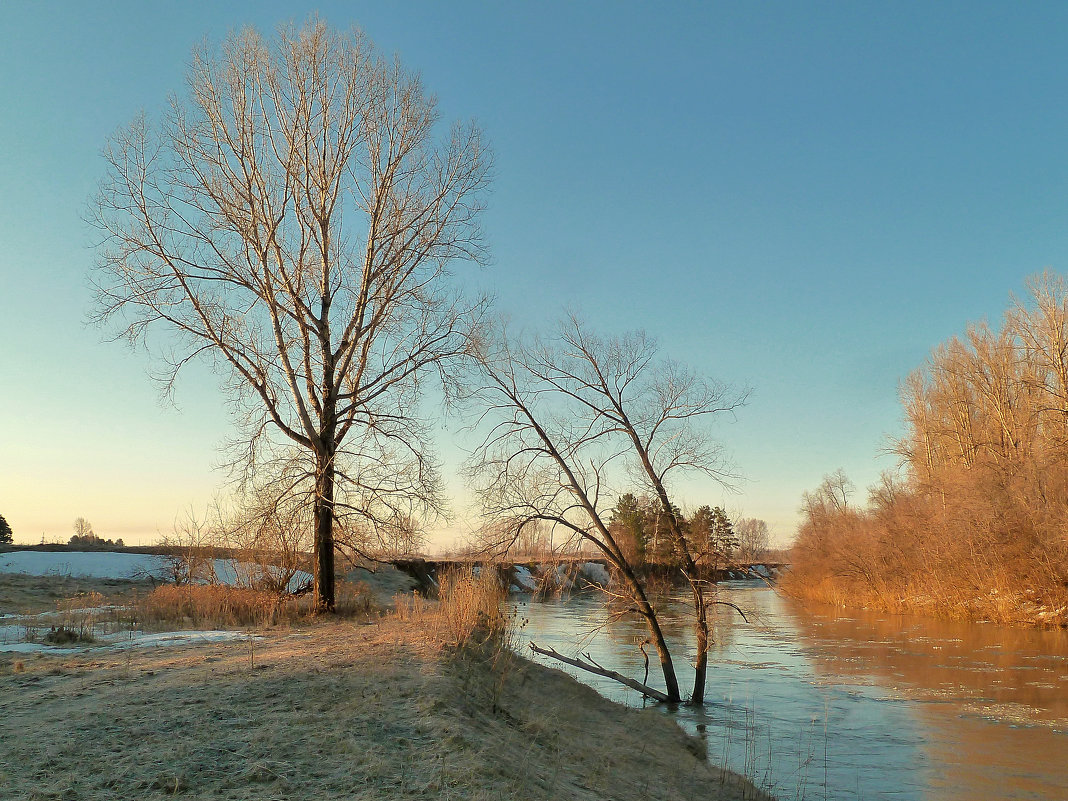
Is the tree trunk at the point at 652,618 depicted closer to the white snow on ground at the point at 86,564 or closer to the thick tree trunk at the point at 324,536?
the thick tree trunk at the point at 324,536

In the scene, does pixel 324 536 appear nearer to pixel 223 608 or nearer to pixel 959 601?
pixel 223 608

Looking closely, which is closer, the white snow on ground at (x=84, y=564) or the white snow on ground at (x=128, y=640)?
the white snow on ground at (x=128, y=640)

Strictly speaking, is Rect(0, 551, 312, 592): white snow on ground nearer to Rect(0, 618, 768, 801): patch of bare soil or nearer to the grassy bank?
the grassy bank

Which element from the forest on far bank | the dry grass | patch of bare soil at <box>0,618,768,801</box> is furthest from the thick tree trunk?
the forest on far bank

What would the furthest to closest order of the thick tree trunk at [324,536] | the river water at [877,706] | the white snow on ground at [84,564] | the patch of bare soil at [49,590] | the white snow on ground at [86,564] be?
the white snow on ground at [84,564], the white snow on ground at [86,564], the patch of bare soil at [49,590], the thick tree trunk at [324,536], the river water at [877,706]

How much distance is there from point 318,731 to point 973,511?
1157 inches

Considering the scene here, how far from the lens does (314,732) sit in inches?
235

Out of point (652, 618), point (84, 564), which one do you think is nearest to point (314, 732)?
point (652, 618)

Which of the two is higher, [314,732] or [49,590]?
[49,590]

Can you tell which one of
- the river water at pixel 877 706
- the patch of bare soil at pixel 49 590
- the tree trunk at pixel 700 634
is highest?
the patch of bare soil at pixel 49 590

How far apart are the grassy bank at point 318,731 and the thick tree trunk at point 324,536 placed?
426cm

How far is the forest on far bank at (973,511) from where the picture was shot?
87.0ft

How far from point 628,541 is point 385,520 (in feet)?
18.4

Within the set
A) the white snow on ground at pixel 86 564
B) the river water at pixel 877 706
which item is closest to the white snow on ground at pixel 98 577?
the white snow on ground at pixel 86 564
